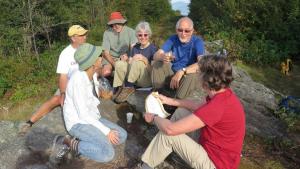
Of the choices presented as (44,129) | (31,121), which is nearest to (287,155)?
(44,129)

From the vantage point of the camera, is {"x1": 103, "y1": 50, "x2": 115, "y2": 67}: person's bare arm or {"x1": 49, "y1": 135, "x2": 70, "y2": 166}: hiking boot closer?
{"x1": 49, "y1": 135, "x2": 70, "y2": 166}: hiking boot

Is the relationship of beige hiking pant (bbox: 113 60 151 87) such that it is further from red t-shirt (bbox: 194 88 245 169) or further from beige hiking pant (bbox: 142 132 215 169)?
red t-shirt (bbox: 194 88 245 169)

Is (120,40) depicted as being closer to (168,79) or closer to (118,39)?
(118,39)

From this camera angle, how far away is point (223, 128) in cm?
314

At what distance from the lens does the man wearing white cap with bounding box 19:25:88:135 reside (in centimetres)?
514

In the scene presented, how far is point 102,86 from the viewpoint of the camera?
5.60 metres

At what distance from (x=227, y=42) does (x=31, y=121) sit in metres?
6.91

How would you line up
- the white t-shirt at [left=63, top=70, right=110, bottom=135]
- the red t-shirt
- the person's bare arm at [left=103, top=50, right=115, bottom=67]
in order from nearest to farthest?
1. the red t-shirt
2. the white t-shirt at [left=63, top=70, right=110, bottom=135]
3. the person's bare arm at [left=103, top=50, right=115, bottom=67]

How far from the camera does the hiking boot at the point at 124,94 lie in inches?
217

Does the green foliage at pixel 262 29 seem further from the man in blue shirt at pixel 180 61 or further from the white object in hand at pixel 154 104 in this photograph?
the white object in hand at pixel 154 104

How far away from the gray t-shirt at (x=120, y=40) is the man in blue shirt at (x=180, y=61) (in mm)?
1338

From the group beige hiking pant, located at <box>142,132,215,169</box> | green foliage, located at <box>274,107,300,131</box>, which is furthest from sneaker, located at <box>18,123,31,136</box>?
green foliage, located at <box>274,107,300,131</box>

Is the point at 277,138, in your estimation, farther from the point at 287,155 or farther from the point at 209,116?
the point at 209,116

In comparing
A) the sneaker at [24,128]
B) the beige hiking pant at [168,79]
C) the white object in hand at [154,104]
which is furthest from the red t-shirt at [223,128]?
the sneaker at [24,128]
